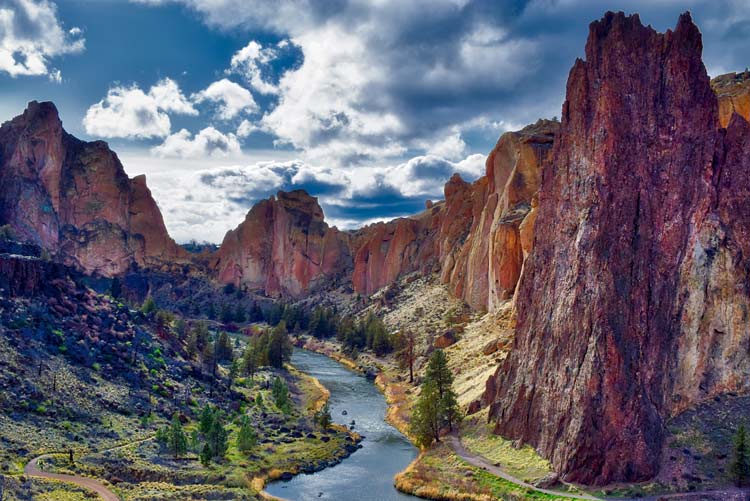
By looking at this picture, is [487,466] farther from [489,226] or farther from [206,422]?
[489,226]

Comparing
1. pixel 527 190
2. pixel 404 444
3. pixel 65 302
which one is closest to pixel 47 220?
pixel 65 302

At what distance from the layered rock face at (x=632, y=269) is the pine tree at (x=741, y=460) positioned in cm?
521

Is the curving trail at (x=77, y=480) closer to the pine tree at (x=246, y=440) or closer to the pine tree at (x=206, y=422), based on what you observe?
the pine tree at (x=206, y=422)

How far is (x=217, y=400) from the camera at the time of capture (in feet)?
246

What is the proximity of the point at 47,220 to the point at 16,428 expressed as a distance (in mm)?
162093

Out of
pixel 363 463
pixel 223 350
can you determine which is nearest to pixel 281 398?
pixel 363 463

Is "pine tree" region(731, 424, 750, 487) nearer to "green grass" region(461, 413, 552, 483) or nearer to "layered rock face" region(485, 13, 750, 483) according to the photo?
"layered rock face" region(485, 13, 750, 483)

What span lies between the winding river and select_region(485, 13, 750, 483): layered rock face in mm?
11234

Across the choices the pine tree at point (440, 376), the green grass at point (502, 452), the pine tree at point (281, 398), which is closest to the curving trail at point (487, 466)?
the green grass at point (502, 452)

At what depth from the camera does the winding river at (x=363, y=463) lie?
53.9m

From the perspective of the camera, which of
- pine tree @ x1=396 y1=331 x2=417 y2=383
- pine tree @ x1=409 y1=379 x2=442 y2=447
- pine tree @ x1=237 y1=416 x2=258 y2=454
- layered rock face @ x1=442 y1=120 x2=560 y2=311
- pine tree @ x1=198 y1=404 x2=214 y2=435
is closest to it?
pine tree @ x1=237 y1=416 x2=258 y2=454

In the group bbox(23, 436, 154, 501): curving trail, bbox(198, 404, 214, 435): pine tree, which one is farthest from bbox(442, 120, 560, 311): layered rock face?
bbox(23, 436, 154, 501): curving trail

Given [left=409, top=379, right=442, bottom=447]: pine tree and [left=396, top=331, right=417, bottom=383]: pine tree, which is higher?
[left=396, top=331, right=417, bottom=383]: pine tree

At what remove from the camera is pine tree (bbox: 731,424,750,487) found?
45.6 metres
